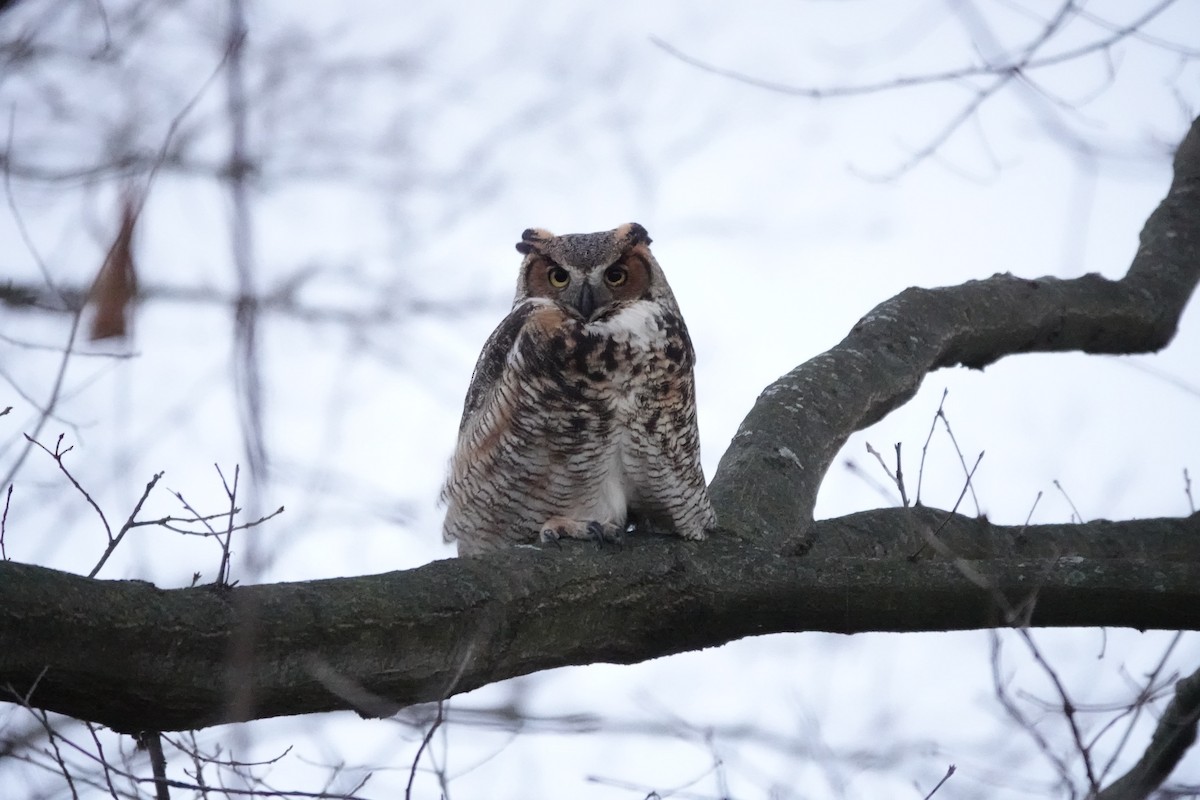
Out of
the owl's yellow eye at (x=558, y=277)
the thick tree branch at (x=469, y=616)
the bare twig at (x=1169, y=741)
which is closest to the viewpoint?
the thick tree branch at (x=469, y=616)

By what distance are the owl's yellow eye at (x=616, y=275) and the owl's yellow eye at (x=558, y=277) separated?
0.12 metres

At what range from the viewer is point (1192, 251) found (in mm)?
4531

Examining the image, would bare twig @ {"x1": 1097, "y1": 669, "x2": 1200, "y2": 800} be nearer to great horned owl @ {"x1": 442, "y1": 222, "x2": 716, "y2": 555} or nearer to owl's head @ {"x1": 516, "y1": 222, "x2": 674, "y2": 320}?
great horned owl @ {"x1": 442, "y1": 222, "x2": 716, "y2": 555}

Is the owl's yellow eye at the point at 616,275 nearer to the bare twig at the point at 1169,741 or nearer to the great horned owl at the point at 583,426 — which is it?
the great horned owl at the point at 583,426

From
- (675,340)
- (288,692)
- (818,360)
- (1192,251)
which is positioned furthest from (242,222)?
(1192,251)

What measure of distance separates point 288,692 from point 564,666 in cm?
68

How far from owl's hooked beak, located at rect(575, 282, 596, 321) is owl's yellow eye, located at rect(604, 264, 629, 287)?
108mm

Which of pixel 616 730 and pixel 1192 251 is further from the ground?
pixel 1192 251

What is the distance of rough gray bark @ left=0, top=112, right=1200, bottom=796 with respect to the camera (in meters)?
1.87

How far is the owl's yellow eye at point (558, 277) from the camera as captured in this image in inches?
139

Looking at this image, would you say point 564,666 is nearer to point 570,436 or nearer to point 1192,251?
point 570,436

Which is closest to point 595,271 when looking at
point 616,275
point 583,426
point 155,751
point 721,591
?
point 616,275

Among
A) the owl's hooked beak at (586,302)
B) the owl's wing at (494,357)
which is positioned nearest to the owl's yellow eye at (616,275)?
the owl's hooked beak at (586,302)

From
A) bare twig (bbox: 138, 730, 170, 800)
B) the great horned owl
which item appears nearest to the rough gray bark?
bare twig (bbox: 138, 730, 170, 800)
